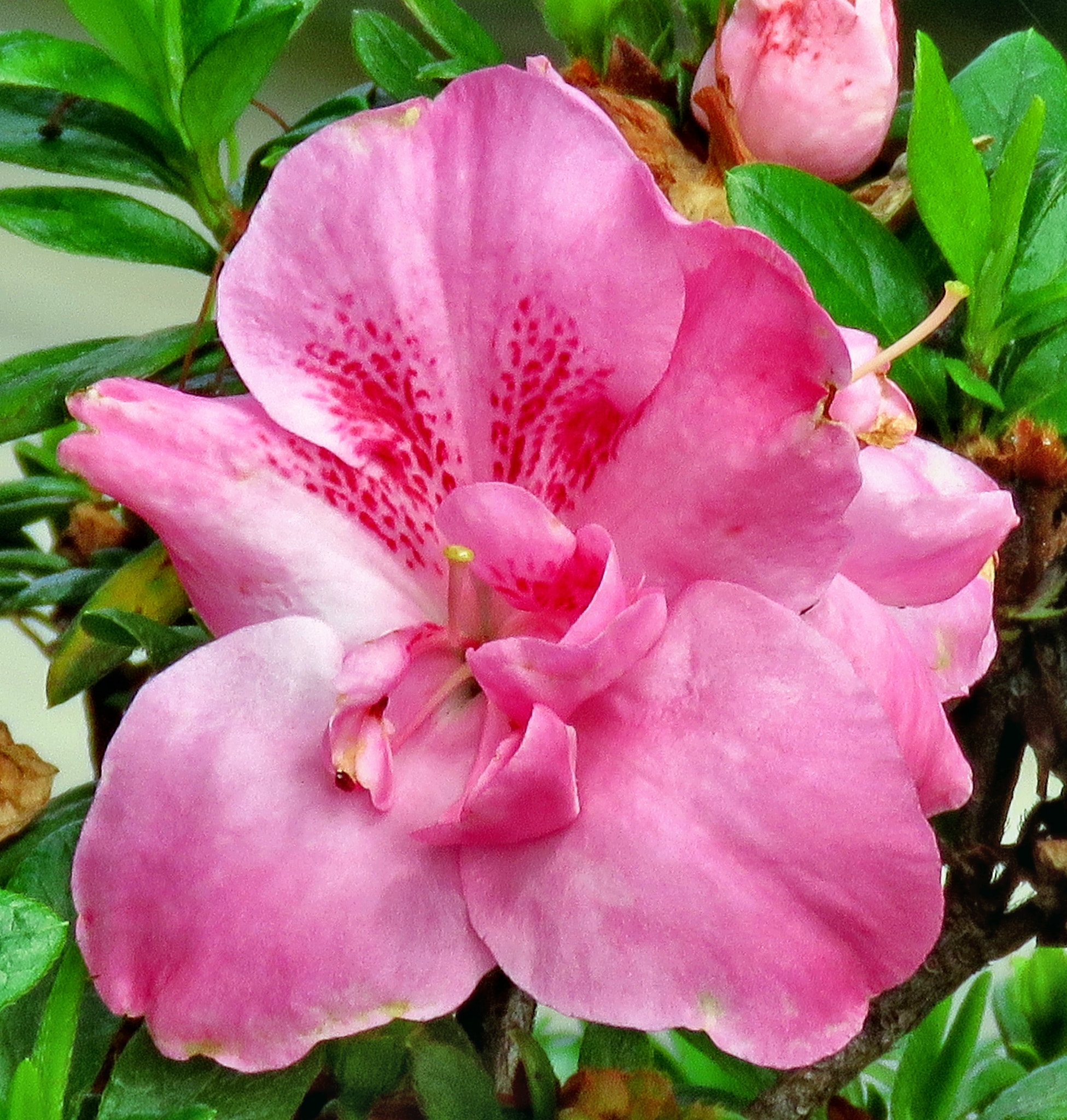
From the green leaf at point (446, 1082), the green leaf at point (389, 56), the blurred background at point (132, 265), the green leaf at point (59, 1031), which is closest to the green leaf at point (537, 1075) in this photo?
the green leaf at point (446, 1082)

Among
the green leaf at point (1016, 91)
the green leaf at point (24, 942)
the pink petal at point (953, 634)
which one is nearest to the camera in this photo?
the green leaf at point (24, 942)

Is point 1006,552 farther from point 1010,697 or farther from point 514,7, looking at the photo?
point 514,7

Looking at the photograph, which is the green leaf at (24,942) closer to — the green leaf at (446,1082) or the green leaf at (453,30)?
the green leaf at (446,1082)

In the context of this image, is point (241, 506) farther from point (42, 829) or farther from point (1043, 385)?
point (1043, 385)

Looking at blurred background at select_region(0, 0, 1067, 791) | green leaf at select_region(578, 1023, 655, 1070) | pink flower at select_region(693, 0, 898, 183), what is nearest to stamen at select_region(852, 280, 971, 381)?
pink flower at select_region(693, 0, 898, 183)

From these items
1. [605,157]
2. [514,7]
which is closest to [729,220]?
[605,157]

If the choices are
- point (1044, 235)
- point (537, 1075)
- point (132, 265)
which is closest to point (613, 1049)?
point (537, 1075)
